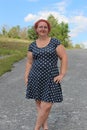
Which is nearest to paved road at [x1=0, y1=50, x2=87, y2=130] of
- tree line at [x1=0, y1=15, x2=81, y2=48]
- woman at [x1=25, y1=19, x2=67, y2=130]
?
woman at [x1=25, y1=19, x2=67, y2=130]

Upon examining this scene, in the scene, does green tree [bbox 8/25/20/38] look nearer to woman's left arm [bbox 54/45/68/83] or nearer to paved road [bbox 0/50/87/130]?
paved road [bbox 0/50/87/130]

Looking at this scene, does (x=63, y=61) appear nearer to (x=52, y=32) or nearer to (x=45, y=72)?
(x=45, y=72)

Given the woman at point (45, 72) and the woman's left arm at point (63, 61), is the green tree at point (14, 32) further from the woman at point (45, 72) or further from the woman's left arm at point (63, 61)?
the woman's left arm at point (63, 61)

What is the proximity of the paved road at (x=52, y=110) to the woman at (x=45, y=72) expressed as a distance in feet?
2.77

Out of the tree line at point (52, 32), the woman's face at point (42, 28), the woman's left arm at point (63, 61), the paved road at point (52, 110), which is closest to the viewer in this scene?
the woman's left arm at point (63, 61)

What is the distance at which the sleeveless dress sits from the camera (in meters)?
6.64

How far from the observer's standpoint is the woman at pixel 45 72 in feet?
21.8

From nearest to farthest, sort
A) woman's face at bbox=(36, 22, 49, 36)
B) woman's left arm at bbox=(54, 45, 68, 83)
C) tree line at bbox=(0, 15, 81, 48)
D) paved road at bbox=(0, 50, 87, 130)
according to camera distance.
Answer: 1. woman's left arm at bbox=(54, 45, 68, 83)
2. woman's face at bbox=(36, 22, 49, 36)
3. paved road at bbox=(0, 50, 87, 130)
4. tree line at bbox=(0, 15, 81, 48)

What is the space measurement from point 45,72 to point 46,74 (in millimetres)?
34

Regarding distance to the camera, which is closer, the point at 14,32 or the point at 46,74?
the point at 46,74

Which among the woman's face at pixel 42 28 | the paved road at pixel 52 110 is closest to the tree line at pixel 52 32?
the paved road at pixel 52 110

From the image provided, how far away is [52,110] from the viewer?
8.79 m

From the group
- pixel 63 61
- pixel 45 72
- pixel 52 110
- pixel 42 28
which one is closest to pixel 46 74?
pixel 45 72

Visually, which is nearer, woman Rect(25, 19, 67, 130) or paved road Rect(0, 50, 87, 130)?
woman Rect(25, 19, 67, 130)
